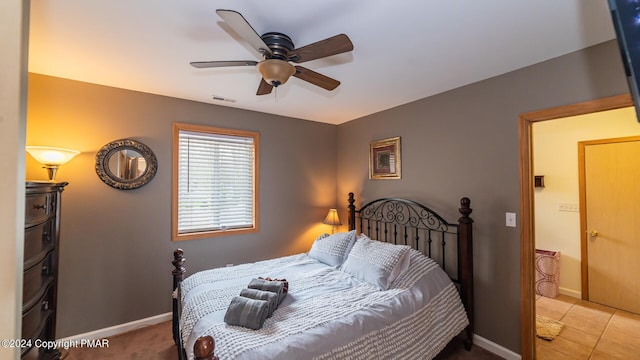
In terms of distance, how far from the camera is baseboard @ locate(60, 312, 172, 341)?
2508mm

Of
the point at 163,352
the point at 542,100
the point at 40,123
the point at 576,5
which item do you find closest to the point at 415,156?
the point at 542,100

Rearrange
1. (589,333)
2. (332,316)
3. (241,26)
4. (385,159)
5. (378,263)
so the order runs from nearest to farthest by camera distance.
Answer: (241,26) → (332,316) → (378,263) → (589,333) → (385,159)

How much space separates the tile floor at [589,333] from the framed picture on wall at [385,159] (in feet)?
7.13

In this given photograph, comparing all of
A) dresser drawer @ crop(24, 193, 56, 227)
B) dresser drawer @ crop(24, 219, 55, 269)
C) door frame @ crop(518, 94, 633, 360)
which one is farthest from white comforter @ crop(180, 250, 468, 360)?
dresser drawer @ crop(24, 193, 56, 227)


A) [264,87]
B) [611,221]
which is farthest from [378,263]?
[611,221]

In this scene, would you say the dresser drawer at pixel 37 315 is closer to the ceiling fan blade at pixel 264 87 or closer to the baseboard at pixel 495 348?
the ceiling fan blade at pixel 264 87

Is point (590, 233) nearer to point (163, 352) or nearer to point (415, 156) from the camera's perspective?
point (415, 156)

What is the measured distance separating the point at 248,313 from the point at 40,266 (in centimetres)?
146

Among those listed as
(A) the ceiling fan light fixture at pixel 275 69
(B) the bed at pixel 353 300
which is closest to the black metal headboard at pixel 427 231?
(B) the bed at pixel 353 300

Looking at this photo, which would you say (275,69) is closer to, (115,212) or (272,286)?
(272,286)

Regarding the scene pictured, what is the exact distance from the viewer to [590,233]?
11.0 feet

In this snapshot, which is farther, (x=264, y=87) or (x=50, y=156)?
(x=50, y=156)

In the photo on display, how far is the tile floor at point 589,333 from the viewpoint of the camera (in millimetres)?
2336

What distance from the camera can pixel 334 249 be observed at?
111 inches
